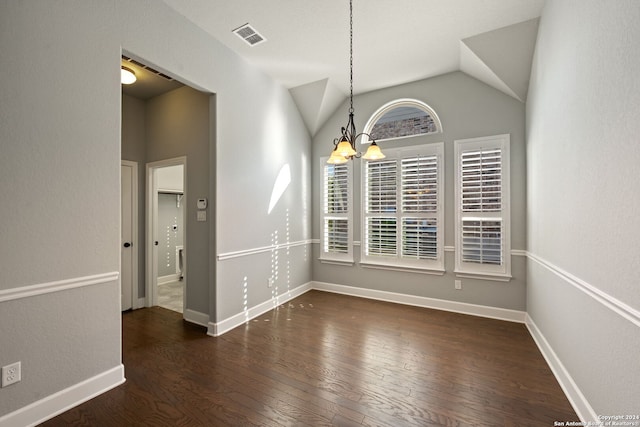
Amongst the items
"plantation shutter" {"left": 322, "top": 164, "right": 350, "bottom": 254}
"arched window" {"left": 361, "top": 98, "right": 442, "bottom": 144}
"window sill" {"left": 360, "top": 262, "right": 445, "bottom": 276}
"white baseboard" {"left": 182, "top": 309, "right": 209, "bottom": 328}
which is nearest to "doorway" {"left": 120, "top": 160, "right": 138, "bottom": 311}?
"white baseboard" {"left": 182, "top": 309, "right": 209, "bottom": 328}

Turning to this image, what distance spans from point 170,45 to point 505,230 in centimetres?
440

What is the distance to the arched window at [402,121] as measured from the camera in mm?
4133

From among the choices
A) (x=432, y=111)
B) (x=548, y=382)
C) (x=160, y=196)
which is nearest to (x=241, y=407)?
(x=548, y=382)

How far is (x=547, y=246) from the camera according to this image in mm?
2555

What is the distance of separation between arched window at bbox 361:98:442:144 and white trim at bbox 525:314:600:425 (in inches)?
113

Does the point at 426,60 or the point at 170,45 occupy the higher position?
the point at 426,60

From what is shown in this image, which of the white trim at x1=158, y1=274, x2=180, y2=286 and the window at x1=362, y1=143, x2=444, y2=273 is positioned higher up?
the window at x1=362, y1=143, x2=444, y2=273

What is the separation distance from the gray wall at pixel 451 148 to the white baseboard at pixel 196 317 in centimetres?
221

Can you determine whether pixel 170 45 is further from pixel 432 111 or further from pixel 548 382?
pixel 548 382

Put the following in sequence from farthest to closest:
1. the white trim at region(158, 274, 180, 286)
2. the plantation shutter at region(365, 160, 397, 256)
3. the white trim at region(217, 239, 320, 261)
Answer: the white trim at region(158, 274, 180, 286) < the plantation shutter at region(365, 160, 397, 256) < the white trim at region(217, 239, 320, 261)

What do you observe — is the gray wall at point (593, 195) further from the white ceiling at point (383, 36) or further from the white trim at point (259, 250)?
the white trim at point (259, 250)

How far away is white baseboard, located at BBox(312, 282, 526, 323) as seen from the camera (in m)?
3.55

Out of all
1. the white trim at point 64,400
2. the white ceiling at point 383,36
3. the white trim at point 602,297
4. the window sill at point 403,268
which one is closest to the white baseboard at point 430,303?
the window sill at point 403,268

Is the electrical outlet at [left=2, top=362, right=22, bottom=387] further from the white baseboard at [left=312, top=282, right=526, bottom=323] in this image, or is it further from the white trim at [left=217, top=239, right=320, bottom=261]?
the white baseboard at [left=312, top=282, right=526, bottom=323]
